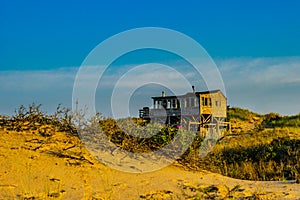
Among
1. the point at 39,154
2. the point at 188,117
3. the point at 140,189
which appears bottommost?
the point at 140,189

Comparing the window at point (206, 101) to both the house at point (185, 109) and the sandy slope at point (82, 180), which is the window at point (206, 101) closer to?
the house at point (185, 109)

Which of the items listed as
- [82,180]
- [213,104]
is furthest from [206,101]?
[82,180]

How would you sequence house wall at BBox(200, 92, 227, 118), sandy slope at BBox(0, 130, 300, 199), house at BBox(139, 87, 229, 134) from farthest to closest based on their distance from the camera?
house wall at BBox(200, 92, 227, 118) → house at BBox(139, 87, 229, 134) → sandy slope at BBox(0, 130, 300, 199)

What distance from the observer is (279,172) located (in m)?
11.5

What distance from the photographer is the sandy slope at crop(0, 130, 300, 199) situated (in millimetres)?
7191

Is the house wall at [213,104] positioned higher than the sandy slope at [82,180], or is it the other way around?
the house wall at [213,104]

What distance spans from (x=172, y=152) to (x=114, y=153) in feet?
5.21

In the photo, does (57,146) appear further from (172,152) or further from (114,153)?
(172,152)

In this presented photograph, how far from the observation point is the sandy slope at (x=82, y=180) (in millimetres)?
7191

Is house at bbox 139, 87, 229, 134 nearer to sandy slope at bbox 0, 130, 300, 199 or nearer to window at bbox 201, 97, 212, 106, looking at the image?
window at bbox 201, 97, 212, 106

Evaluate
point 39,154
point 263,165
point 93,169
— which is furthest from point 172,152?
point 263,165

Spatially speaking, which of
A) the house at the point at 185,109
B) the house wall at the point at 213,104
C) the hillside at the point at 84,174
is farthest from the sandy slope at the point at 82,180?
the house wall at the point at 213,104

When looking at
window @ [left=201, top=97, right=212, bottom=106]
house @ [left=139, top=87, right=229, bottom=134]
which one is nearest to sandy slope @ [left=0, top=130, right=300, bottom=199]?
house @ [left=139, top=87, right=229, bottom=134]

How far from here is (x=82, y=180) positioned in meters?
7.81
